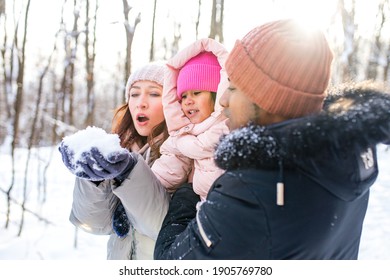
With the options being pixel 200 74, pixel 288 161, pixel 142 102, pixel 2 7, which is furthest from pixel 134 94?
pixel 2 7

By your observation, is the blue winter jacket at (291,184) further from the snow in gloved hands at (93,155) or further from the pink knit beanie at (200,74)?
the pink knit beanie at (200,74)

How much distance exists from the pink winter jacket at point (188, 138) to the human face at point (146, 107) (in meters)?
0.11

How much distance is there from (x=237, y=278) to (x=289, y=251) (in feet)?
0.82

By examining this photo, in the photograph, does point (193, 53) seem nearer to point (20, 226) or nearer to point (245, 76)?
point (245, 76)

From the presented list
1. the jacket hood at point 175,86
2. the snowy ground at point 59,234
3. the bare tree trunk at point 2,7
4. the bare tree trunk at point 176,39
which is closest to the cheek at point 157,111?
the jacket hood at point 175,86

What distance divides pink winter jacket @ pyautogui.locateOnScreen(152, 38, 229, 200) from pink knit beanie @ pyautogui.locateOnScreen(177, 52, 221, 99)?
0.03m

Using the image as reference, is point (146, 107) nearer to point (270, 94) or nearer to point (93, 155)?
point (93, 155)

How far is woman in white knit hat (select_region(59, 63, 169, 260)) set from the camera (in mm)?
855

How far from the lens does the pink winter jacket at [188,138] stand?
1007 millimetres

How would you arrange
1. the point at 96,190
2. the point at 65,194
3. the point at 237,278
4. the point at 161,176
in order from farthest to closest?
the point at 65,194
the point at 161,176
the point at 96,190
the point at 237,278

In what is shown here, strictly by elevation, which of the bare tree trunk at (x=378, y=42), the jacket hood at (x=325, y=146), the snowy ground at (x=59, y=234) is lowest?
the snowy ground at (x=59, y=234)

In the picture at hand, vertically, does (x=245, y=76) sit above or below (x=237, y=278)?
above

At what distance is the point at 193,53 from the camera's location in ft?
3.81

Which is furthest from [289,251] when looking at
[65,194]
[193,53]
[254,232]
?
[65,194]
